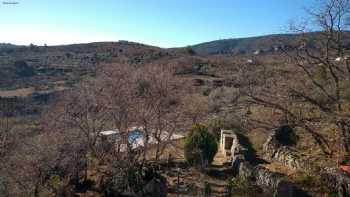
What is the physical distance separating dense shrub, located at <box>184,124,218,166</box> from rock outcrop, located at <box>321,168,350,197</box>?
427 centimetres

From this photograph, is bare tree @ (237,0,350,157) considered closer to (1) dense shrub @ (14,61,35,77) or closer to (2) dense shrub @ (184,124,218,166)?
(2) dense shrub @ (184,124,218,166)

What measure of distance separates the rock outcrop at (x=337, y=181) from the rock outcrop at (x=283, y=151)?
3.15 ft

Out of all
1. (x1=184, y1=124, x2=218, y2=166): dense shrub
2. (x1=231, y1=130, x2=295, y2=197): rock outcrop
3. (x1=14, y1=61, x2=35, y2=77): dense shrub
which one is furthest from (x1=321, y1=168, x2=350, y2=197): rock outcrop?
(x1=14, y1=61, x2=35, y2=77): dense shrub

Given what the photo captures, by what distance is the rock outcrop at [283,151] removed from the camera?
1117cm

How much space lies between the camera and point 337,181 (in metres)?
9.15

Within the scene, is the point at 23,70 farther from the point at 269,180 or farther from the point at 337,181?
the point at 337,181

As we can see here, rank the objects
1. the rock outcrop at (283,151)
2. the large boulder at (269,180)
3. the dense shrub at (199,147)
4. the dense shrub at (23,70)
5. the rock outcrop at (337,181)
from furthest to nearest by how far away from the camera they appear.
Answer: the dense shrub at (23,70) → the dense shrub at (199,147) → the rock outcrop at (283,151) → the large boulder at (269,180) → the rock outcrop at (337,181)

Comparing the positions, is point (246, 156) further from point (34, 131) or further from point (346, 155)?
point (34, 131)

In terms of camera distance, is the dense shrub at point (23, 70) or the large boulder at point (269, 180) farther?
the dense shrub at point (23, 70)

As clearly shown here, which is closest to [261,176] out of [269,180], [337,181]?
[269,180]

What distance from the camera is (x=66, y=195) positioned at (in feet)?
39.2

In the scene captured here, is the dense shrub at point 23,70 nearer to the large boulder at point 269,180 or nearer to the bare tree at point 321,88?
the bare tree at point 321,88

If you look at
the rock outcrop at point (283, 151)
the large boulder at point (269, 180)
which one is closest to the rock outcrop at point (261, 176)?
the large boulder at point (269, 180)

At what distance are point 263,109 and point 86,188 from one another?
10.9 m
